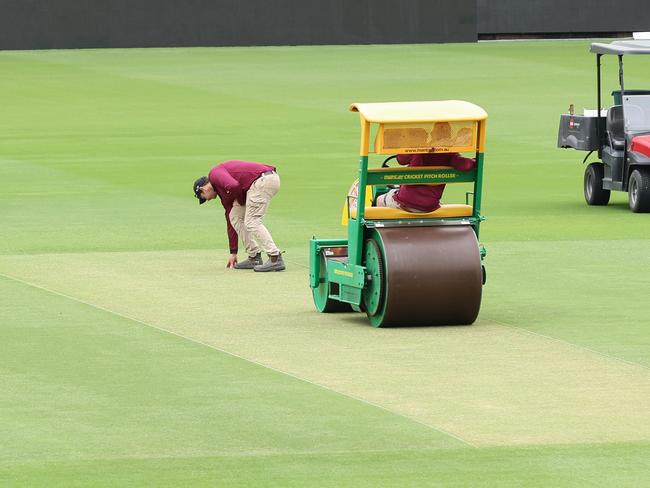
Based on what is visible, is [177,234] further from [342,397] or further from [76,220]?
[342,397]

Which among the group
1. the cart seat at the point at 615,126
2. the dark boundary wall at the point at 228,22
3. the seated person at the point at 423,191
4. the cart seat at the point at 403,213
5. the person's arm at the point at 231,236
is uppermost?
the seated person at the point at 423,191

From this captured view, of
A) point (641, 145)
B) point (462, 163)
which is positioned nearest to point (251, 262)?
point (462, 163)

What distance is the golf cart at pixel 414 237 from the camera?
1380 cm

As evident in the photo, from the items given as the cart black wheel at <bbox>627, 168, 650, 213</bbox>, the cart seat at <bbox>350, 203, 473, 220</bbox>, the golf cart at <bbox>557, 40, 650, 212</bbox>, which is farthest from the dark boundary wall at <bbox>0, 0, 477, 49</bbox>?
the cart seat at <bbox>350, 203, 473, 220</bbox>

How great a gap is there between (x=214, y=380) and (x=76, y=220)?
10716 mm

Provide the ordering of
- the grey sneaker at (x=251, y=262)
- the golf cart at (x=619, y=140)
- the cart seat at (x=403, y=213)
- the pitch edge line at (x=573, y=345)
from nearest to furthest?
the pitch edge line at (x=573, y=345) → the cart seat at (x=403, y=213) → the grey sneaker at (x=251, y=262) → the golf cart at (x=619, y=140)

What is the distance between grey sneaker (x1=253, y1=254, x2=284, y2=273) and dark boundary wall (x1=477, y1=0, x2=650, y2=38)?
140 ft

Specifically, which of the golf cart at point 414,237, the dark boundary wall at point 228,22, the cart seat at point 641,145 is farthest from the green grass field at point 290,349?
the dark boundary wall at point 228,22

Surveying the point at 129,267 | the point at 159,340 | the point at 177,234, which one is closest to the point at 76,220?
the point at 177,234

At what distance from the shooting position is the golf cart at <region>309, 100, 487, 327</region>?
45.3 ft

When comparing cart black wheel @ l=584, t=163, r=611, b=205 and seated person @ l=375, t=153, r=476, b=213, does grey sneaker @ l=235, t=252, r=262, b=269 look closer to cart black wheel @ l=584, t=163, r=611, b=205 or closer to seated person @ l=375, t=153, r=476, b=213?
seated person @ l=375, t=153, r=476, b=213

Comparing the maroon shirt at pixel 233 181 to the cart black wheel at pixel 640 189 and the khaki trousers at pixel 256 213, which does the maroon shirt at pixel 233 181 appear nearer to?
the khaki trousers at pixel 256 213

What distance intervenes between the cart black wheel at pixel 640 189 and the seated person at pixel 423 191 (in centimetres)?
817

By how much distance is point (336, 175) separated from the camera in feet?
92.4
